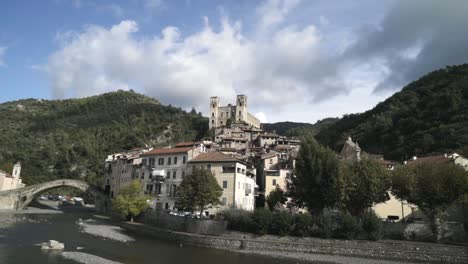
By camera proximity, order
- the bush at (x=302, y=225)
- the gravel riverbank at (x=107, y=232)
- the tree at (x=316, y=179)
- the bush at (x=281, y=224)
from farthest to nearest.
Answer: the gravel riverbank at (x=107, y=232) → the tree at (x=316, y=179) → the bush at (x=281, y=224) → the bush at (x=302, y=225)

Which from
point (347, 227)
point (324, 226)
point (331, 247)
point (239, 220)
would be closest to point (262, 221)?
point (239, 220)

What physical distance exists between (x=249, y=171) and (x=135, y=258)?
111 ft

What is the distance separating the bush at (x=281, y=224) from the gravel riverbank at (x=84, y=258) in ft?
61.9

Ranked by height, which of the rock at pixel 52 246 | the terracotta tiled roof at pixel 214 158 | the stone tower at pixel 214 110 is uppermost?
the stone tower at pixel 214 110

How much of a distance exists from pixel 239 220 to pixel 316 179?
10871 mm

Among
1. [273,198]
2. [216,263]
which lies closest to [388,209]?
[273,198]

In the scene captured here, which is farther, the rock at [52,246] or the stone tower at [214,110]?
the stone tower at [214,110]

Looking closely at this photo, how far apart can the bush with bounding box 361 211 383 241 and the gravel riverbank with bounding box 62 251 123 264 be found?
85.3ft

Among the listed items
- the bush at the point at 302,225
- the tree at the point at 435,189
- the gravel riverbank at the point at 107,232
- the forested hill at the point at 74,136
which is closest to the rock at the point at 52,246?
the gravel riverbank at the point at 107,232

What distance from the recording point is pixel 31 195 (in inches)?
3164

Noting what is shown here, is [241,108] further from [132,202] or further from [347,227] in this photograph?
[347,227]

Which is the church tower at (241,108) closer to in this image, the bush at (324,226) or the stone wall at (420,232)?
the bush at (324,226)

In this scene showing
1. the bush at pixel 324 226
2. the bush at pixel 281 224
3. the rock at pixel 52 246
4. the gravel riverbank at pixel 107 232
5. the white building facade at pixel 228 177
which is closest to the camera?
the rock at pixel 52 246

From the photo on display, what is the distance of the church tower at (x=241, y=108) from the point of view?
568 ft
